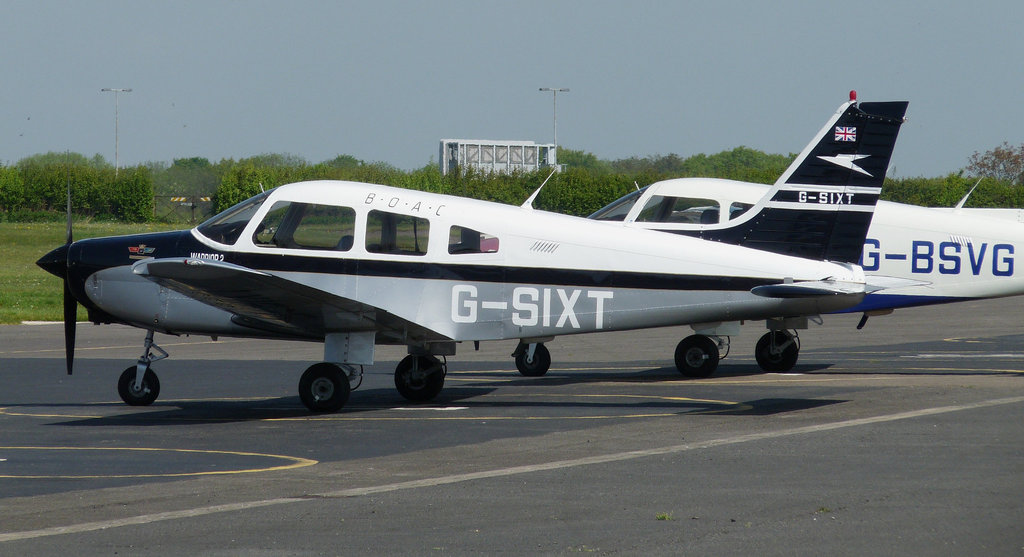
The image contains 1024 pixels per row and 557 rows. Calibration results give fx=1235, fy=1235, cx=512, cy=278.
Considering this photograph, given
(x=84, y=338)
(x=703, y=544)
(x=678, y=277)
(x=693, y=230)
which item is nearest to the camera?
(x=703, y=544)

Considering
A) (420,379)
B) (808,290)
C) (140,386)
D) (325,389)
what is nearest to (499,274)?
(420,379)

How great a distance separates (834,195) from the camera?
15.5 metres

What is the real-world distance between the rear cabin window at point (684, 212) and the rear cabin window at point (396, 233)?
5.66 m

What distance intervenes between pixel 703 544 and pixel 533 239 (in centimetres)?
706

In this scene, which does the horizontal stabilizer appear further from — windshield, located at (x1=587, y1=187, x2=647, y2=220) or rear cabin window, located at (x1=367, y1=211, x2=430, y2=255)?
windshield, located at (x1=587, y1=187, x2=647, y2=220)

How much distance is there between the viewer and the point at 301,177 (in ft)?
185

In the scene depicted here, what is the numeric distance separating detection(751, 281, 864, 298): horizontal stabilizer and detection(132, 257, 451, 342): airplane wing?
12.4 feet

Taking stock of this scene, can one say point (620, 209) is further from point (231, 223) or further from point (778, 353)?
point (231, 223)

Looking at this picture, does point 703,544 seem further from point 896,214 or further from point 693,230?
point 896,214

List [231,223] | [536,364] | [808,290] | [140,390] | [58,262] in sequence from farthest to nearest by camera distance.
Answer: [536,364]
[140,390]
[58,262]
[231,223]
[808,290]

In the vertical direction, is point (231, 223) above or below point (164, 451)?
above

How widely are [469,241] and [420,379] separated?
2.21 m

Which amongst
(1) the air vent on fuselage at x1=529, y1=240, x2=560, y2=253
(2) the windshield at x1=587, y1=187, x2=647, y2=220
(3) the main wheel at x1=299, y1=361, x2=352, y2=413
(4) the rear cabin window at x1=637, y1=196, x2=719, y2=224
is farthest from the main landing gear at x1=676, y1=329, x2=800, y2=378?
(3) the main wheel at x1=299, y1=361, x2=352, y2=413

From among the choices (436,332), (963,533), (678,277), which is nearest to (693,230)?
(678,277)
